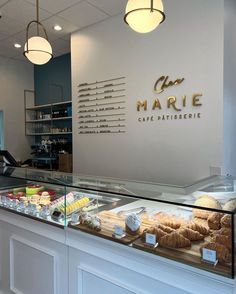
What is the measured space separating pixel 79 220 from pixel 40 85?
5200mm

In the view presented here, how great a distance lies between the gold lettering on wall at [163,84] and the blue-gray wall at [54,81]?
104 inches

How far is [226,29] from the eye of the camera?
9.26 feet

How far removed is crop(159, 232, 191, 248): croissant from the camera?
1.12m

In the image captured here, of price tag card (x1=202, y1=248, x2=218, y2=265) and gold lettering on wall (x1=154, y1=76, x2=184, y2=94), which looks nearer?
price tag card (x1=202, y1=248, x2=218, y2=265)

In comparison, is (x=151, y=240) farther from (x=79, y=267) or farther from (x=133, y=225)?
(x=79, y=267)

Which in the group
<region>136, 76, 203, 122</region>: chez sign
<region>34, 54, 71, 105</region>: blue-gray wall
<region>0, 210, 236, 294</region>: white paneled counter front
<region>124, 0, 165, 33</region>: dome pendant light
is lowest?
<region>0, 210, 236, 294</region>: white paneled counter front

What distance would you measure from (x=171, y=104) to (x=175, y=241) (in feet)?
7.42

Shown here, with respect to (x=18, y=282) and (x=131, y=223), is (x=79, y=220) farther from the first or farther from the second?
(x=18, y=282)

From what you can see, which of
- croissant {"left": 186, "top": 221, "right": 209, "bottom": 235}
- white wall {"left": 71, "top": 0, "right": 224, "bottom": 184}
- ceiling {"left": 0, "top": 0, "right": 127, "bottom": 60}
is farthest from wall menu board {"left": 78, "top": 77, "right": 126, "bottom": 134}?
croissant {"left": 186, "top": 221, "right": 209, "bottom": 235}

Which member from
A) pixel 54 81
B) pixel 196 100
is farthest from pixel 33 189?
pixel 54 81

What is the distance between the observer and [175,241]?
1.13 metres

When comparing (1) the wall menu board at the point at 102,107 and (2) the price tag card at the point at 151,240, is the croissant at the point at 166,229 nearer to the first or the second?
(2) the price tag card at the point at 151,240

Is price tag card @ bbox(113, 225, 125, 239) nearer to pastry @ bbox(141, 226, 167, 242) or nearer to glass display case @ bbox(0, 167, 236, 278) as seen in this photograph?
glass display case @ bbox(0, 167, 236, 278)

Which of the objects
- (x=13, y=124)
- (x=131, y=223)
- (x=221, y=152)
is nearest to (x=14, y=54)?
(x=13, y=124)
